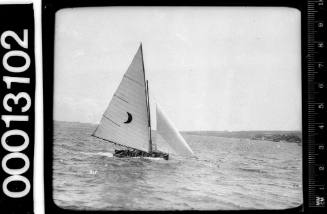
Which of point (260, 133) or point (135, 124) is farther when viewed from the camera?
point (135, 124)

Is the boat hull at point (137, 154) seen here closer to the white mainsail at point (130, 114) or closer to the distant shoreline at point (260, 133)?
the white mainsail at point (130, 114)

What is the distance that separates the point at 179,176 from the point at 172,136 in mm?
206

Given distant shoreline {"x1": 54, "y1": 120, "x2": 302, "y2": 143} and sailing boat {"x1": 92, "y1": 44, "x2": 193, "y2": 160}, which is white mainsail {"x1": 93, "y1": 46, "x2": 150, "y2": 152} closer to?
sailing boat {"x1": 92, "y1": 44, "x2": 193, "y2": 160}

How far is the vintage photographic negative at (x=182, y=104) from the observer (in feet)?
6.31

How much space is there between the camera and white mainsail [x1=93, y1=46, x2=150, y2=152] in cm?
195

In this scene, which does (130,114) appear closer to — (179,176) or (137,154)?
(137,154)

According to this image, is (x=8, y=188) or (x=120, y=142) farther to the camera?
(x=120, y=142)

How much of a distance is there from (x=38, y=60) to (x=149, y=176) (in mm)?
818

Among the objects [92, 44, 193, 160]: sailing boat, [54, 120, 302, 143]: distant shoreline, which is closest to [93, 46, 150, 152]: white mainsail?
[92, 44, 193, 160]: sailing boat

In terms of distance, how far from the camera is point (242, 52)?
1965mm

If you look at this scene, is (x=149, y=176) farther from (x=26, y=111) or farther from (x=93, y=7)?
(x=93, y=7)

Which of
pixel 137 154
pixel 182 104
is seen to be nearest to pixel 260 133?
pixel 182 104

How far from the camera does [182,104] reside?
195cm
